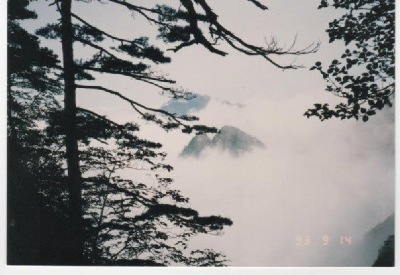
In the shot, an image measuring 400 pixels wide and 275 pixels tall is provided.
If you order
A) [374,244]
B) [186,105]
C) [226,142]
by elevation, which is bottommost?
[374,244]

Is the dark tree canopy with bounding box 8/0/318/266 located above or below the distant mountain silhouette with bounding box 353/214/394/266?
above

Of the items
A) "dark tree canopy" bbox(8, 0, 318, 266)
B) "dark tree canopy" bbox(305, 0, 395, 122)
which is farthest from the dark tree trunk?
"dark tree canopy" bbox(305, 0, 395, 122)

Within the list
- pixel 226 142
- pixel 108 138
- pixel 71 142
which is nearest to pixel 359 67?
pixel 226 142

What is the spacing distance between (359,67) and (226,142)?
0.85 meters

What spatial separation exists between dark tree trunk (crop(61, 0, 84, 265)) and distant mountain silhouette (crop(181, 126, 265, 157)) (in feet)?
2.04

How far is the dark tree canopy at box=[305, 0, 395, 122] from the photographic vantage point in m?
3.41

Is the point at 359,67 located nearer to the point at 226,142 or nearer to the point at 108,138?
the point at 226,142

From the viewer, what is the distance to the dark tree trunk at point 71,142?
3.43 metres

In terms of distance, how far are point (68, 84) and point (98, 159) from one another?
0.45 m

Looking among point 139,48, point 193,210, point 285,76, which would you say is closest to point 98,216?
point 193,210

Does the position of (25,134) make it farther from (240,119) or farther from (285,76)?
(285,76)

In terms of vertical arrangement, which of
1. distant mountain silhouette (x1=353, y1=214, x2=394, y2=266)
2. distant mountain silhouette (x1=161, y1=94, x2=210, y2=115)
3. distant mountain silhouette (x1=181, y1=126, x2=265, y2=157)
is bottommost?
distant mountain silhouette (x1=353, y1=214, x2=394, y2=266)

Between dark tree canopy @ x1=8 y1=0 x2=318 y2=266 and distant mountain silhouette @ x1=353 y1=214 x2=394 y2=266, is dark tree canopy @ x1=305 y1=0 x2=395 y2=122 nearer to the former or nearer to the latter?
dark tree canopy @ x1=8 y1=0 x2=318 y2=266

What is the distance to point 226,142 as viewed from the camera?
11.2 ft
